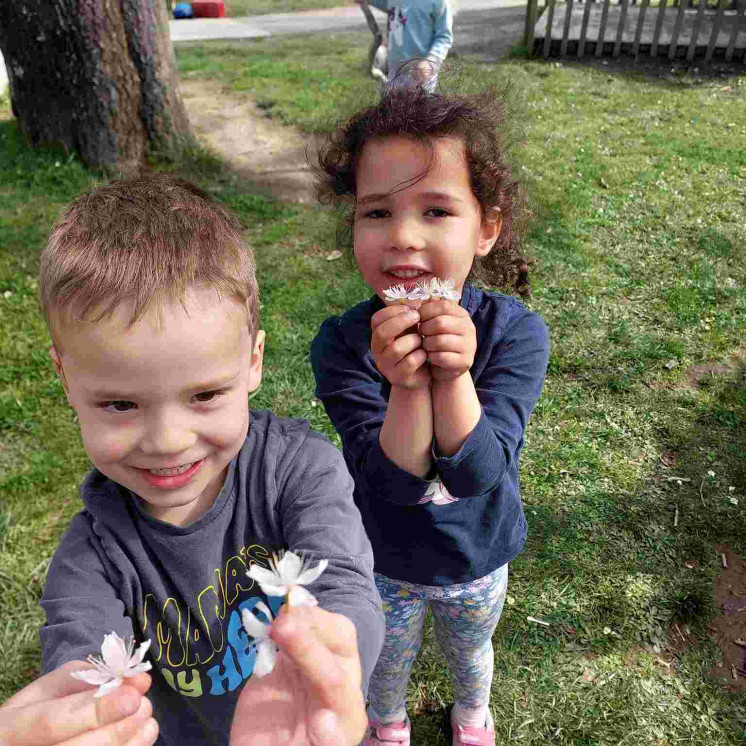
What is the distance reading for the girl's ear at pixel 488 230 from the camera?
6.11 feet

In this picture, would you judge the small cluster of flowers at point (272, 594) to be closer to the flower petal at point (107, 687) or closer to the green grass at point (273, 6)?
the flower petal at point (107, 687)

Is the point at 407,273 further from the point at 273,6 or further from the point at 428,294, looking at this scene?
the point at 273,6

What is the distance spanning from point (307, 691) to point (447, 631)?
1.26 metres

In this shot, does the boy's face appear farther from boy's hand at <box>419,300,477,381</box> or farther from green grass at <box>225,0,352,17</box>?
green grass at <box>225,0,352,17</box>

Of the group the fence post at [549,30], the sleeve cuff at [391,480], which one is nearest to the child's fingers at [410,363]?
the sleeve cuff at [391,480]

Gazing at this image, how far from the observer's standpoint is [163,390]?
116cm

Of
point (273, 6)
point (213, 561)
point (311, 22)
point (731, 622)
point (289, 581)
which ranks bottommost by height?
point (731, 622)

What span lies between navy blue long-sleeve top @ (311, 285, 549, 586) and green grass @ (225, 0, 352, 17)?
19300 mm

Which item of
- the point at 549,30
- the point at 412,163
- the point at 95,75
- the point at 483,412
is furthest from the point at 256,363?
the point at 549,30

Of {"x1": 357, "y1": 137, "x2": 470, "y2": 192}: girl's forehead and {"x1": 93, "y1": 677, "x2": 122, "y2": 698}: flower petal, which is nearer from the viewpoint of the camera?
{"x1": 93, "y1": 677, "x2": 122, "y2": 698}: flower petal

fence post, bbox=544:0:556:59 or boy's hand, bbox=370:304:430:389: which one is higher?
boy's hand, bbox=370:304:430:389

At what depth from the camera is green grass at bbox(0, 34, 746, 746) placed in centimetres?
248

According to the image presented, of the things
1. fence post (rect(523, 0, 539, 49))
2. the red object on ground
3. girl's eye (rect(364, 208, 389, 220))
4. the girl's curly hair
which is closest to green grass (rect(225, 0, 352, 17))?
the red object on ground

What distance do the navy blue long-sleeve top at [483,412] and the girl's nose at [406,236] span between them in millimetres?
241
